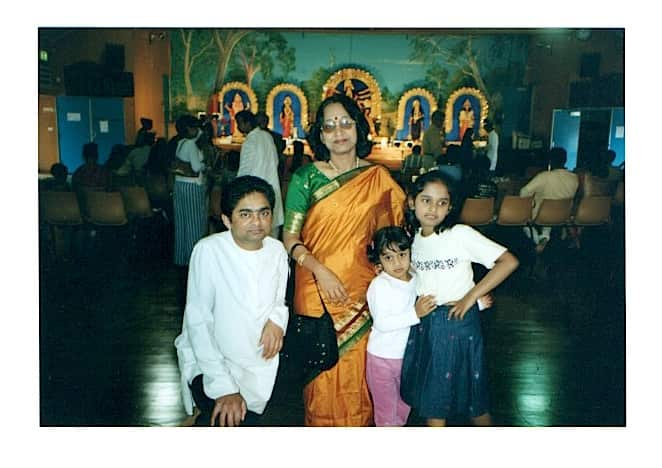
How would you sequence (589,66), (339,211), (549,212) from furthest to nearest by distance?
(549,212) < (589,66) < (339,211)

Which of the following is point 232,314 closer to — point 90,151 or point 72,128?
point 90,151

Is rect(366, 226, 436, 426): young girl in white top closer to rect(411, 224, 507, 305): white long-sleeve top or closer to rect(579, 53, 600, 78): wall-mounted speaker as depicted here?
rect(411, 224, 507, 305): white long-sleeve top

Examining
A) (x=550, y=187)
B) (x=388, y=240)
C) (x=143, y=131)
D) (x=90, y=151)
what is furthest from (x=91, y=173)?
(x=550, y=187)

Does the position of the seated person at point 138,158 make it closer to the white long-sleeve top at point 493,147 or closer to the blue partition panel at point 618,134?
the white long-sleeve top at point 493,147

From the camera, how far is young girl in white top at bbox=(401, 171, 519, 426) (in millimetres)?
3262

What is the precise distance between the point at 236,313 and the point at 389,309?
27.4 inches

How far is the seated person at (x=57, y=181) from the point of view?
10.9 feet

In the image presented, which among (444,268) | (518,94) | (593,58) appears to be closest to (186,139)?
(444,268)

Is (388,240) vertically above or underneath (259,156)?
underneath

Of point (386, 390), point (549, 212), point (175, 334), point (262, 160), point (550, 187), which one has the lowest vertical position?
point (386, 390)

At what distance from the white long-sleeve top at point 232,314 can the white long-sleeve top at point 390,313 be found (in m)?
0.41

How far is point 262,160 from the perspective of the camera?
130 inches

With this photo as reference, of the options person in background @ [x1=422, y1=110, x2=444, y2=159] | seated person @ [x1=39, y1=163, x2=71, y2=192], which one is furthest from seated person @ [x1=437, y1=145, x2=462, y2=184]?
seated person @ [x1=39, y1=163, x2=71, y2=192]

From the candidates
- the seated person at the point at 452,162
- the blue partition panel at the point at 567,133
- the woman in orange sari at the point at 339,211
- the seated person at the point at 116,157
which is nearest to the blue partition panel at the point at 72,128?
the seated person at the point at 116,157
